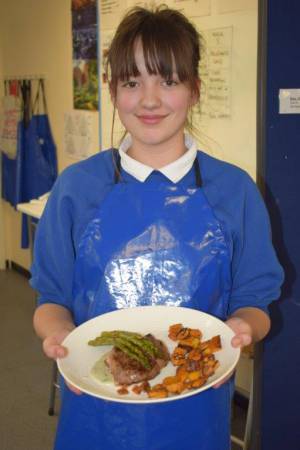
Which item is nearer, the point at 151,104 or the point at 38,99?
the point at 151,104

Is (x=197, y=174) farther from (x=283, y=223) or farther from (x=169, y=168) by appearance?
(x=283, y=223)

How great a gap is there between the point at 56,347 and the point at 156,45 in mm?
620

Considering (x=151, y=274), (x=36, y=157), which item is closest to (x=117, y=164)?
(x=151, y=274)

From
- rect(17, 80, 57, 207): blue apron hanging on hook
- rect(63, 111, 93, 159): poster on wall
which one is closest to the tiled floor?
rect(17, 80, 57, 207): blue apron hanging on hook

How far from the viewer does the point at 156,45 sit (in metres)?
1.14

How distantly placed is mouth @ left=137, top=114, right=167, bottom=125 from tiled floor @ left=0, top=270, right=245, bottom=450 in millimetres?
1680

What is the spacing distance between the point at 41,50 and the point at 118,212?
11.0ft

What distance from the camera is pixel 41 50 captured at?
4270mm

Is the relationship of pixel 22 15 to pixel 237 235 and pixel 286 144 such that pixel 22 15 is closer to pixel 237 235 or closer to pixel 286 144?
pixel 286 144

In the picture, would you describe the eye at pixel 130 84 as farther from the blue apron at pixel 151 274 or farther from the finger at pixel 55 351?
the finger at pixel 55 351

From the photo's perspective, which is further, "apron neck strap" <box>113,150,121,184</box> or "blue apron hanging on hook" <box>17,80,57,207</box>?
"blue apron hanging on hook" <box>17,80,57,207</box>

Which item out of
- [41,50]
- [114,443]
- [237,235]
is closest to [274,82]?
[237,235]

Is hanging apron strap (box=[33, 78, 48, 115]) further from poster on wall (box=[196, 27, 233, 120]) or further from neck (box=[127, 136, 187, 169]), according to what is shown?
neck (box=[127, 136, 187, 169])

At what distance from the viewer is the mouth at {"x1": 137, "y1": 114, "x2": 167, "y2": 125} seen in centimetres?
118
